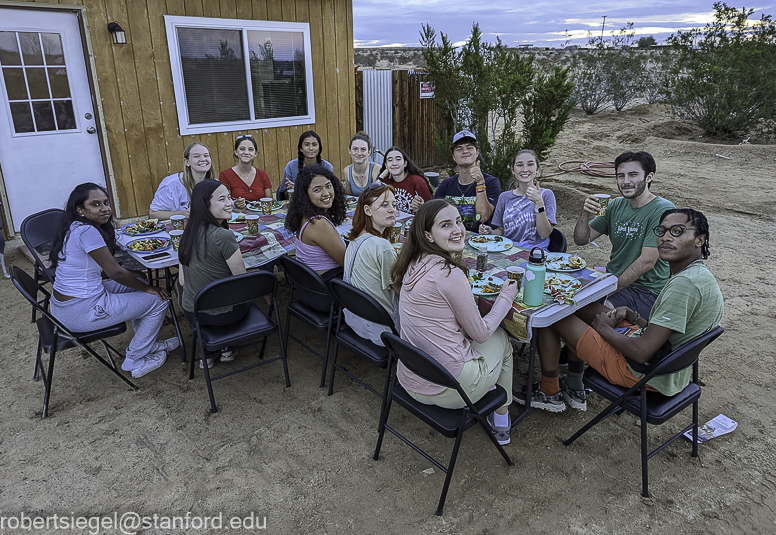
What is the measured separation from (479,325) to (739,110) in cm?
1225

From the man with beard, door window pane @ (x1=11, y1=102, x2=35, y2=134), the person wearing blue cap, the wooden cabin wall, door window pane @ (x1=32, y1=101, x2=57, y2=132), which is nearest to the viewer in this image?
the man with beard

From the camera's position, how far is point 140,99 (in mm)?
6152

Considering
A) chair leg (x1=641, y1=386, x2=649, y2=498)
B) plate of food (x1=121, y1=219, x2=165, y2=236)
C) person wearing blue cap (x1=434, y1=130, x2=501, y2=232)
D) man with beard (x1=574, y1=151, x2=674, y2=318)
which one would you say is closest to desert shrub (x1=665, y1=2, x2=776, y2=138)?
person wearing blue cap (x1=434, y1=130, x2=501, y2=232)

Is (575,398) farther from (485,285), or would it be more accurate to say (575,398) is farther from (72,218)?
(72,218)

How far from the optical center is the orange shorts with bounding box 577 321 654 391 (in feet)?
8.30

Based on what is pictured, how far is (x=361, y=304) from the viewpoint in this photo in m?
2.70

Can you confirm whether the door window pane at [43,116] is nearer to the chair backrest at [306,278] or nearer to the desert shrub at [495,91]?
the chair backrest at [306,278]

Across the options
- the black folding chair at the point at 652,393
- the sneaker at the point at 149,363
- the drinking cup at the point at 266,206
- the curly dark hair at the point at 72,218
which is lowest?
the sneaker at the point at 149,363

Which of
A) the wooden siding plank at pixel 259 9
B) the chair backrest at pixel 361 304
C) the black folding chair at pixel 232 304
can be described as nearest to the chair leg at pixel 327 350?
the black folding chair at pixel 232 304

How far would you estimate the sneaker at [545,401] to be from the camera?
308cm

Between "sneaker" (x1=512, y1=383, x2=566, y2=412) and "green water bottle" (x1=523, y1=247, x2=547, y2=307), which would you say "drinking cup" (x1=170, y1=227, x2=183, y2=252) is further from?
"sneaker" (x1=512, y1=383, x2=566, y2=412)

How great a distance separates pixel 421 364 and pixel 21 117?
586cm

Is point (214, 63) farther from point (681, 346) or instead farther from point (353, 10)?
point (681, 346)

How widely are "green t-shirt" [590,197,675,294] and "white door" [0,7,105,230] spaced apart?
5906 mm
